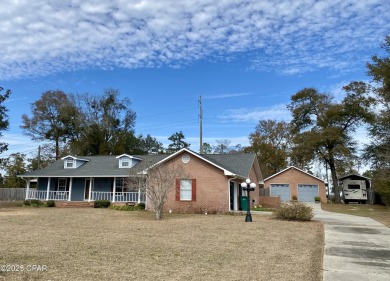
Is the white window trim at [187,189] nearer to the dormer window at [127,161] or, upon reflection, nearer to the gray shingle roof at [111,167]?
the gray shingle roof at [111,167]

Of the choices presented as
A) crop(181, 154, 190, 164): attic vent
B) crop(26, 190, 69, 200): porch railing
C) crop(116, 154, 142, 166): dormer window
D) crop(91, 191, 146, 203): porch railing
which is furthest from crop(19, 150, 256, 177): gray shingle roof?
crop(181, 154, 190, 164): attic vent

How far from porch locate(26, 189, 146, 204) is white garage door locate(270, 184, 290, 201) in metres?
20.8

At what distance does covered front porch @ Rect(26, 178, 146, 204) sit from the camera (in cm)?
2817

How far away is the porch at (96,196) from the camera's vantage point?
89.2 feet

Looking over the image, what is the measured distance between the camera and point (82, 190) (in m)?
29.8

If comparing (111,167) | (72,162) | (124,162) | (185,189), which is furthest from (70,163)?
(185,189)

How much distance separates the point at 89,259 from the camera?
297 inches

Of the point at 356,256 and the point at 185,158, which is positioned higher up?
the point at 185,158

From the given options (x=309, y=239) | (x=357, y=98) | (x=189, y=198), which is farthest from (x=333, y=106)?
(x=309, y=239)

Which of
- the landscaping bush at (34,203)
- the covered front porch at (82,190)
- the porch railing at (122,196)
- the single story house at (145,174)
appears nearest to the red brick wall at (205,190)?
the single story house at (145,174)

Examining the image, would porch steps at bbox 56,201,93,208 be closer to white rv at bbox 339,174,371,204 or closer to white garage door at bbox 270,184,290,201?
white garage door at bbox 270,184,290,201

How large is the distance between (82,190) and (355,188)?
3217cm

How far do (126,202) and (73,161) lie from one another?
8020 mm

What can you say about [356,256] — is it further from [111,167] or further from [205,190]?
[111,167]
